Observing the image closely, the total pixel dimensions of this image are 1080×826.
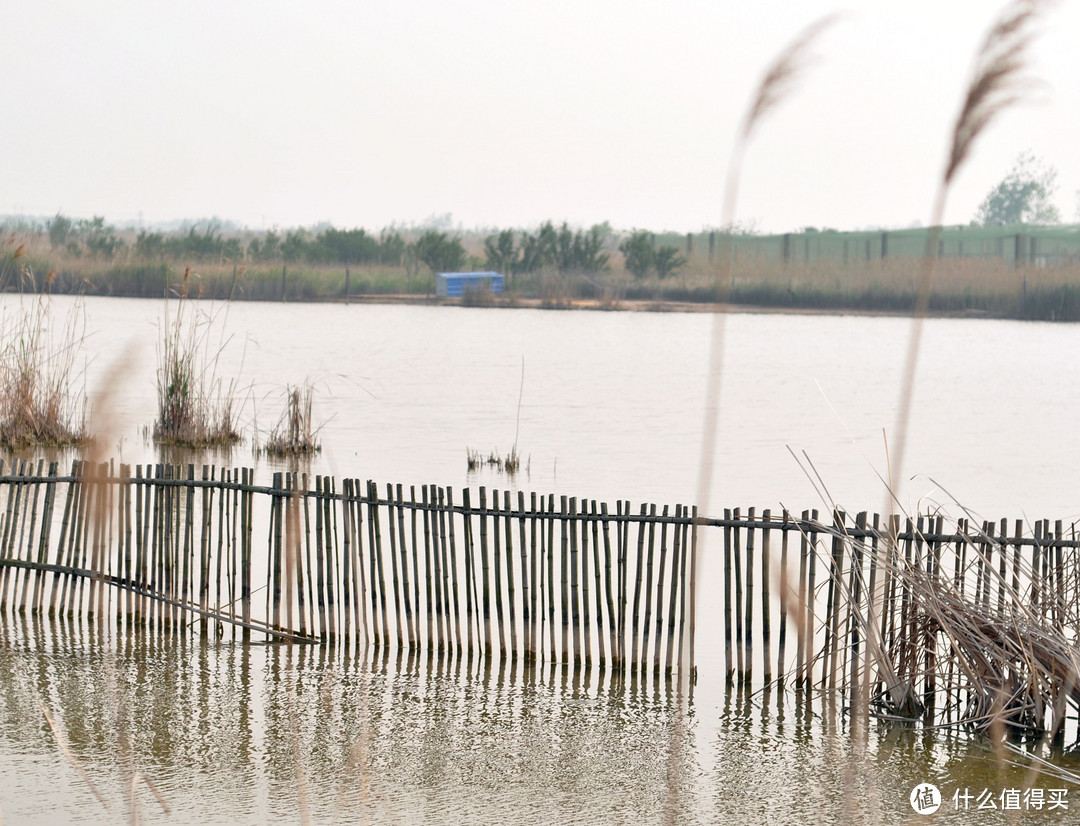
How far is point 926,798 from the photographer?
4473 millimetres

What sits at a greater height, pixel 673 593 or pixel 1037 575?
pixel 1037 575

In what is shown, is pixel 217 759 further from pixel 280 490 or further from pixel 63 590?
pixel 63 590

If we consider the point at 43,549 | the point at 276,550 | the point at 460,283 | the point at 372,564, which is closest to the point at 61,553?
the point at 43,549

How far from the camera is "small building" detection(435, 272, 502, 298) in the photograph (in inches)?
1527

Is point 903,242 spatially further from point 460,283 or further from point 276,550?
point 276,550

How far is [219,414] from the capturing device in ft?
46.3

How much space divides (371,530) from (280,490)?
511mm

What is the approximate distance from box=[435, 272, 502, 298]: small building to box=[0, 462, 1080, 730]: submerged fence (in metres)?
31.7

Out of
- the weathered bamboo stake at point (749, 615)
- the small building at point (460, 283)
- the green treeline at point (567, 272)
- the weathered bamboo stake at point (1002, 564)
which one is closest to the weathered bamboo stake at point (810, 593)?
the weathered bamboo stake at point (749, 615)

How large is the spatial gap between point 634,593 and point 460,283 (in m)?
33.6

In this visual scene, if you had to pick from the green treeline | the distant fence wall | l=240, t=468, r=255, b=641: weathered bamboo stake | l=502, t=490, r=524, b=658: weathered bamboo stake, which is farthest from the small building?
l=502, t=490, r=524, b=658: weathered bamboo stake

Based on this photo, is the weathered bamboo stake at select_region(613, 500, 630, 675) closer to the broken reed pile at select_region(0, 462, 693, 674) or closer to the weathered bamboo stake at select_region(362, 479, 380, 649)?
the broken reed pile at select_region(0, 462, 693, 674)

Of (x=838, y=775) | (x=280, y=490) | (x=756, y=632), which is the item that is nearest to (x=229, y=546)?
(x=280, y=490)

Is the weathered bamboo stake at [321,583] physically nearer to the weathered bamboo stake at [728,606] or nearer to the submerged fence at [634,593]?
the submerged fence at [634,593]
